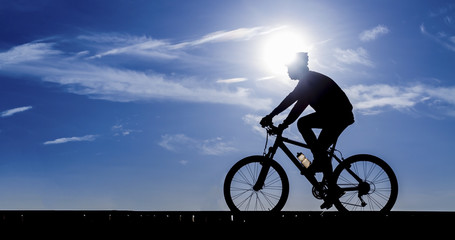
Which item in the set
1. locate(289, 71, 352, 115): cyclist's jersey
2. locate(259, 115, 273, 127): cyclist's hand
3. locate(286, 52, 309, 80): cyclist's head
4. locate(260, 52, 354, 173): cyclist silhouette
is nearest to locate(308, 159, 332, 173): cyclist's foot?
locate(260, 52, 354, 173): cyclist silhouette

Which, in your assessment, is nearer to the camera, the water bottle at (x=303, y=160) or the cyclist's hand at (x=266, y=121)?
the water bottle at (x=303, y=160)

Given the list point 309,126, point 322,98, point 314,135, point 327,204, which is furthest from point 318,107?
point 327,204

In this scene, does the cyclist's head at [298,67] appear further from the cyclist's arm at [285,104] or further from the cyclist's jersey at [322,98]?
the cyclist's arm at [285,104]

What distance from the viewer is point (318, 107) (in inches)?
370

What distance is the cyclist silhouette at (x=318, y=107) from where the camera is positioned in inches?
367

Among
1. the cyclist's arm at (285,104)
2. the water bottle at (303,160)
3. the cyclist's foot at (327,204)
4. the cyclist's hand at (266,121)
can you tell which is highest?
the cyclist's arm at (285,104)

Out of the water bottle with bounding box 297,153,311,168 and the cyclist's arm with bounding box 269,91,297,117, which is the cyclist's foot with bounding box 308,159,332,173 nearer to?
the water bottle with bounding box 297,153,311,168

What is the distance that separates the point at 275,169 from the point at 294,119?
38.8 inches
